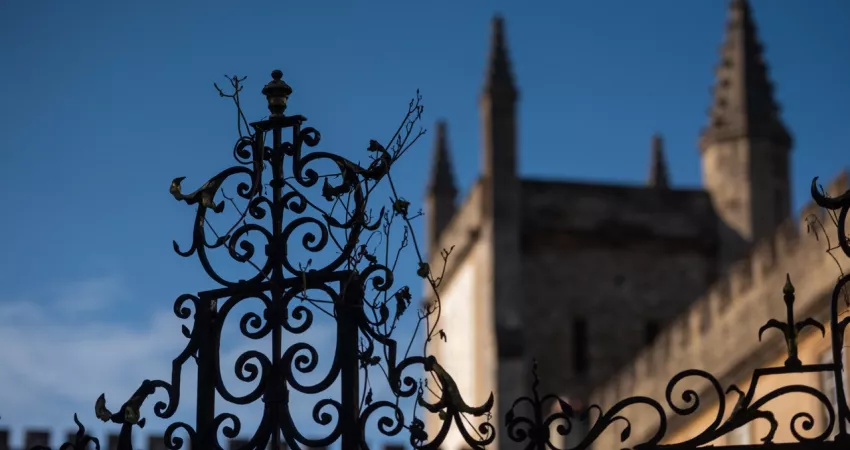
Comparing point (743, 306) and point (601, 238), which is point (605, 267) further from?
point (743, 306)

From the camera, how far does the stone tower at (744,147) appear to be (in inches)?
1784

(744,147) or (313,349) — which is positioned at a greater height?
(744,147)

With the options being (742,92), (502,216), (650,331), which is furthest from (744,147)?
(502,216)

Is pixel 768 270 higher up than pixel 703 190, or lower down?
lower down

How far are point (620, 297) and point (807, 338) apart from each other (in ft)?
78.8

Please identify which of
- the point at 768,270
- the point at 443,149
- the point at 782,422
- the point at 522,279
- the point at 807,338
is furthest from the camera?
the point at 443,149

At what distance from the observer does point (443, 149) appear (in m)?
52.0

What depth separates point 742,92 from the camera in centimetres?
4581

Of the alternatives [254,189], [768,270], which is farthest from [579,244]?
[254,189]

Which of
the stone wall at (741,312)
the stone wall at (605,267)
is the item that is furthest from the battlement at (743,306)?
the stone wall at (605,267)

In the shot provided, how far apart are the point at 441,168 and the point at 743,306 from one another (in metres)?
25.1

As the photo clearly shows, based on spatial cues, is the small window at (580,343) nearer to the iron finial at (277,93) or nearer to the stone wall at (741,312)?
the stone wall at (741,312)

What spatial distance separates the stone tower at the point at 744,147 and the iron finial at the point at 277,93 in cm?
3948

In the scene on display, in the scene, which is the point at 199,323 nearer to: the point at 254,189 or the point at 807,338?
the point at 254,189
